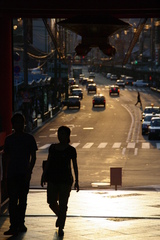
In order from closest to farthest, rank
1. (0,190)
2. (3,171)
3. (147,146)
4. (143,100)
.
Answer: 1. (0,190)
2. (3,171)
3. (147,146)
4. (143,100)

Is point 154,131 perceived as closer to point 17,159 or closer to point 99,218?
point 99,218

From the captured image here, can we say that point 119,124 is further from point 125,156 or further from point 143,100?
point 143,100

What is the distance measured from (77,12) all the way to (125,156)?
2317 cm

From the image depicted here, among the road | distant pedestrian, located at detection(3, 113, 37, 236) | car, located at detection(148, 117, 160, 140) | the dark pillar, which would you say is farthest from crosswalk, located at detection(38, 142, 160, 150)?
distant pedestrian, located at detection(3, 113, 37, 236)

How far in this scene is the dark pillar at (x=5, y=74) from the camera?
14430 millimetres

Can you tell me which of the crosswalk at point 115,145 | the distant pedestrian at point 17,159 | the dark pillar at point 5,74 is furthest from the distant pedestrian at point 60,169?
the crosswalk at point 115,145

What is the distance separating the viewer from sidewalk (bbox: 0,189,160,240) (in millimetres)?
10867

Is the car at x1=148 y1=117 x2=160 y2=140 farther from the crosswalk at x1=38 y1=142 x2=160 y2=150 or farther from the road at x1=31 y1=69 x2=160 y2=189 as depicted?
the crosswalk at x1=38 y1=142 x2=160 y2=150

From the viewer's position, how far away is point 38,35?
5108 inches

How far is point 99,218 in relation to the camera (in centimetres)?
1257

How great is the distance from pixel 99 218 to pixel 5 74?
386 centimetres

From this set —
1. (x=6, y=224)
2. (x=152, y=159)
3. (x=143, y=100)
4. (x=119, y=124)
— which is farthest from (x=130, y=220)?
(x=143, y=100)

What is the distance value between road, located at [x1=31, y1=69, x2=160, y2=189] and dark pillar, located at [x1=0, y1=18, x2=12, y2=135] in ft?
26.8

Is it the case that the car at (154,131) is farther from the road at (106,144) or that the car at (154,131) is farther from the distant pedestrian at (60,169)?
the distant pedestrian at (60,169)
